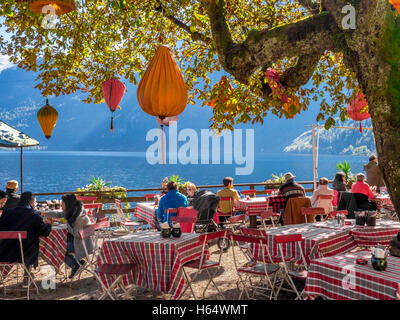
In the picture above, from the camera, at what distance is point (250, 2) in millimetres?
7348

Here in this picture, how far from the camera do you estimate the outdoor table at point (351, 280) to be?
2.65m

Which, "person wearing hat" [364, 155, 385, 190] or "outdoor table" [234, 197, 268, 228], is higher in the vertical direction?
"person wearing hat" [364, 155, 385, 190]

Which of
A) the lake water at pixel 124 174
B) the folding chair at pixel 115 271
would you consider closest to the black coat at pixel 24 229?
the folding chair at pixel 115 271

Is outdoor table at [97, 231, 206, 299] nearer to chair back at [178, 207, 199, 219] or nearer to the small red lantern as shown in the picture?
chair back at [178, 207, 199, 219]

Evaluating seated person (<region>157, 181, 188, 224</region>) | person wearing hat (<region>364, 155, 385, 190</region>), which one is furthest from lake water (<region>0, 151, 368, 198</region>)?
seated person (<region>157, 181, 188, 224</region>)

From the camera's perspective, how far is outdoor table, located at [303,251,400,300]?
8.68 ft

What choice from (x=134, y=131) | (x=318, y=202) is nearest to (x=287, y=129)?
(x=134, y=131)

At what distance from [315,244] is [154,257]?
1702mm

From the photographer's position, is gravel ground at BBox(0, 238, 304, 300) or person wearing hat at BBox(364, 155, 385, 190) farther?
person wearing hat at BBox(364, 155, 385, 190)

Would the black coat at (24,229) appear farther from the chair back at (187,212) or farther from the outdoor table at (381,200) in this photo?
the outdoor table at (381,200)

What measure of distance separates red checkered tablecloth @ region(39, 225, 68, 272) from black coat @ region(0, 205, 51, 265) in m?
0.31

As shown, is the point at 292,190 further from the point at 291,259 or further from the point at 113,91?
the point at 113,91

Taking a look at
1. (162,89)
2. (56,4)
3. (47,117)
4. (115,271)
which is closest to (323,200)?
(115,271)
